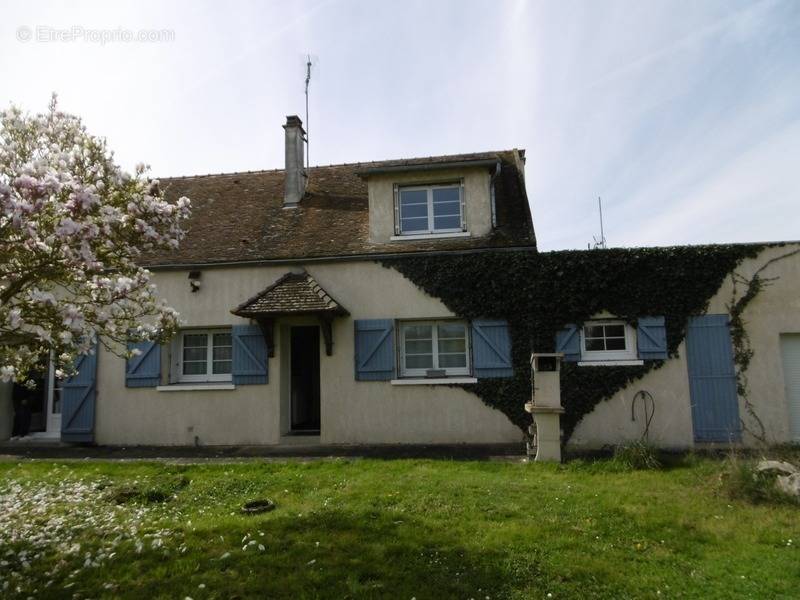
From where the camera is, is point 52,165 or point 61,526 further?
point 61,526

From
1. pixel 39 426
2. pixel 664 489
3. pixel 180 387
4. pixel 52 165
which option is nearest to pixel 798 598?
pixel 664 489

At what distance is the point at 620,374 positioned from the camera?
10.3 metres

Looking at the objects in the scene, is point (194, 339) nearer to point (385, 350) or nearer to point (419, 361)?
point (385, 350)

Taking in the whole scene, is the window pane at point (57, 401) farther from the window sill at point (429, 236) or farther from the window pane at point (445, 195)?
the window pane at point (445, 195)

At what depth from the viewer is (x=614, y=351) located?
10.6m

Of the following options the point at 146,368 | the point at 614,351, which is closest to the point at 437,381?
the point at 614,351

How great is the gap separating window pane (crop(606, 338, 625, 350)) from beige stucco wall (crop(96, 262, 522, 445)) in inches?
93.4

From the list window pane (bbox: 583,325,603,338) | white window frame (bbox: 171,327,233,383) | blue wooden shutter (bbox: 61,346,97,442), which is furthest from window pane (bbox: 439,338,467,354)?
blue wooden shutter (bbox: 61,346,97,442)

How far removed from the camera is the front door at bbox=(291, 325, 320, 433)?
12.4 meters

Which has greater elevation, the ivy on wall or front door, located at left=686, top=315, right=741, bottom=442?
the ivy on wall

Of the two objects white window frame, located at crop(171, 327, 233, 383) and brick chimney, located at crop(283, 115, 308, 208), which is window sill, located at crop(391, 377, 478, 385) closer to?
white window frame, located at crop(171, 327, 233, 383)

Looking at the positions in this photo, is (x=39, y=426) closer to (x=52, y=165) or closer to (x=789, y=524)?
(x=52, y=165)

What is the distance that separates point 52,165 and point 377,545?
4.51 meters

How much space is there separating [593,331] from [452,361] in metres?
2.74
